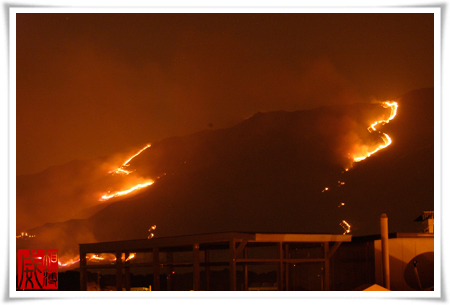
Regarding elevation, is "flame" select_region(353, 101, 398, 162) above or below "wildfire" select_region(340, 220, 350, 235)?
above

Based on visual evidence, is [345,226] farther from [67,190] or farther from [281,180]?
[67,190]

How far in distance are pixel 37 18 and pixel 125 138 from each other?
38.0 ft

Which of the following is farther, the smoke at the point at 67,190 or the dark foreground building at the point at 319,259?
the smoke at the point at 67,190

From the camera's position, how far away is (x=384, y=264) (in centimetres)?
1400

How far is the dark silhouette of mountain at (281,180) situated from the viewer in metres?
39.3

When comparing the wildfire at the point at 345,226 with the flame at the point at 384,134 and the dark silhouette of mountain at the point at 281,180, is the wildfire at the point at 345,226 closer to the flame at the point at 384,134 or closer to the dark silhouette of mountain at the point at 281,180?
the dark silhouette of mountain at the point at 281,180

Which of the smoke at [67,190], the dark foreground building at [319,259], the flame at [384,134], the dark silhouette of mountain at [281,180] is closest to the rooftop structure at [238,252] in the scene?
the dark foreground building at [319,259]

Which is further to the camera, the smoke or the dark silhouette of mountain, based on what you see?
the dark silhouette of mountain

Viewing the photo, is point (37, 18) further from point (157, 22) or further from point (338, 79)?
point (338, 79)

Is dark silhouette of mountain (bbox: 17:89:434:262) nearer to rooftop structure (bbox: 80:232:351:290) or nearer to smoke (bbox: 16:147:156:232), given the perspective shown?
smoke (bbox: 16:147:156:232)

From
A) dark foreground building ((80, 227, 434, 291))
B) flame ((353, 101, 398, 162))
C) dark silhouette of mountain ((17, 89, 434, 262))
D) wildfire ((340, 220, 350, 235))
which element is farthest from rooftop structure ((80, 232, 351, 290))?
flame ((353, 101, 398, 162))

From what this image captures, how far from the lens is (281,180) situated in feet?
144

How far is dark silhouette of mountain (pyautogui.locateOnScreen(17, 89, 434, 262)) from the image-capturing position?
129 feet
